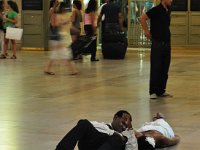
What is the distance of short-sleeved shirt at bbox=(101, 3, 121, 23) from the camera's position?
65.6ft

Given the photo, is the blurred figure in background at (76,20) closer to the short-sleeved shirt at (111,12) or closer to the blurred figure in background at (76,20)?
the blurred figure in background at (76,20)

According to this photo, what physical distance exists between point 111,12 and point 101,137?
44.3ft

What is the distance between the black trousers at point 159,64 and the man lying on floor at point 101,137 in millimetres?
4945

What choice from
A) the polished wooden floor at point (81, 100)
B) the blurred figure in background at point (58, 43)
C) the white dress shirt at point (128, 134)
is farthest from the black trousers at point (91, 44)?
the white dress shirt at point (128, 134)

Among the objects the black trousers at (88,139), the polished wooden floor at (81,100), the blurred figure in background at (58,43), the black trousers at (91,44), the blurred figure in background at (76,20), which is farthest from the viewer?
the black trousers at (91,44)

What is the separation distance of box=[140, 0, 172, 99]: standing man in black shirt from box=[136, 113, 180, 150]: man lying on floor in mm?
3785

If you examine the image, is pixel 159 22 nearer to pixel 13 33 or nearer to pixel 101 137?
pixel 101 137

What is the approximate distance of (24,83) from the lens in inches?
557

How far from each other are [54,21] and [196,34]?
10.3 meters

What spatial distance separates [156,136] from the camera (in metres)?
7.57

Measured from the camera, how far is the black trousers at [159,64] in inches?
464

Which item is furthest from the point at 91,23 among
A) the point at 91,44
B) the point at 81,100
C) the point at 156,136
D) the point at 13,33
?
the point at 156,136

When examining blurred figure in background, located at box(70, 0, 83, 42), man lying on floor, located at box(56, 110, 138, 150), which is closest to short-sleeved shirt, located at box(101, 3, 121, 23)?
blurred figure in background, located at box(70, 0, 83, 42)

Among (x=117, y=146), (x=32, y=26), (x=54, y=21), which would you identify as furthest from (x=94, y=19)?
(x=117, y=146)
